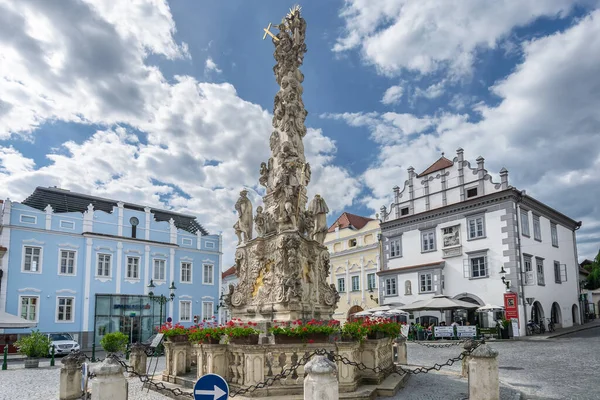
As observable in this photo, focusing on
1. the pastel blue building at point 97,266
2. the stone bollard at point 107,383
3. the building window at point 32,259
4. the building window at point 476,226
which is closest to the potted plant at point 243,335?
the stone bollard at point 107,383

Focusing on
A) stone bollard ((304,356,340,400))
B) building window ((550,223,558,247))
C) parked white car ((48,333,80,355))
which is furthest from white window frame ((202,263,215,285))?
stone bollard ((304,356,340,400))

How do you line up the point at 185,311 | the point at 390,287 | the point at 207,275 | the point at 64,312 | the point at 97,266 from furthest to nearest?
the point at 207,275, the point at 390,287, the point at 185,311, the point at 97,266, the point at 64,312

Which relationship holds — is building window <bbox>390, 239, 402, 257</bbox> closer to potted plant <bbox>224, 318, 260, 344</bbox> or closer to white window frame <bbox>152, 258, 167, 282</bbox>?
white window frame <bbox>152, 258, 167, 282</bbox>

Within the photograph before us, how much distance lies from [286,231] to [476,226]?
74.5 ft

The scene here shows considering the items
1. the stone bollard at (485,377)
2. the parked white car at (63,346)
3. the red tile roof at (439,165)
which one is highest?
the red tile roof at (439,165)

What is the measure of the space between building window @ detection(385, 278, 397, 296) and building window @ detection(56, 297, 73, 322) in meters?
22.2

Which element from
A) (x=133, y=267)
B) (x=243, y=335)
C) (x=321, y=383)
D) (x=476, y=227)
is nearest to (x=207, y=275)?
(x=133, y=267)

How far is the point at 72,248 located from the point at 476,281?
1031 inches

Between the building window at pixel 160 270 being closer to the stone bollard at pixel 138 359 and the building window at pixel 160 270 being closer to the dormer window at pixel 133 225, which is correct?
the dormer window at pixel 133 225

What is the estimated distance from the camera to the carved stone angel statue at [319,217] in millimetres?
13250

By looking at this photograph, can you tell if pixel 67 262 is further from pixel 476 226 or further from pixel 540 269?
pixel 540 269

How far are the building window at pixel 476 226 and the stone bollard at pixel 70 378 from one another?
26575 millimetres

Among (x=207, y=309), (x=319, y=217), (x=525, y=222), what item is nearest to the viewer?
(x=319, y=217)

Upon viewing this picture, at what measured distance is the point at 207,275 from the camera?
1522 inches
